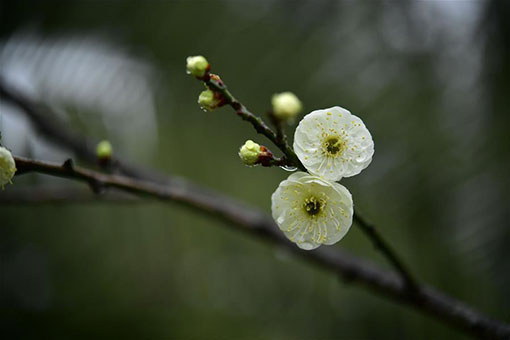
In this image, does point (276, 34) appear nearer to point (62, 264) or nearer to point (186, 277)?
point (186, 277)

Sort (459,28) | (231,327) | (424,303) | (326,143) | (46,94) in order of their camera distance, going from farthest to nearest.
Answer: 1. (46,94)
2. (459,28)
3. (231,327)
4. (424,303)
5. (326,143)

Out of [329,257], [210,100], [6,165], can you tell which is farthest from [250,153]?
[329,257]

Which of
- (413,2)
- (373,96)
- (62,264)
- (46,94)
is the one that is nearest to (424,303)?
(373,96)

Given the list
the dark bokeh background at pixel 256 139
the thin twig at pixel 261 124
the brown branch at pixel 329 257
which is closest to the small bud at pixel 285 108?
the thin twig at pixel 261 124

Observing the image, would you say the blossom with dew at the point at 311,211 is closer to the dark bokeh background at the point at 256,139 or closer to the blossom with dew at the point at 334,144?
the blossom with dew at the point at 334,144

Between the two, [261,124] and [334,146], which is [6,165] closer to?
[261,124]

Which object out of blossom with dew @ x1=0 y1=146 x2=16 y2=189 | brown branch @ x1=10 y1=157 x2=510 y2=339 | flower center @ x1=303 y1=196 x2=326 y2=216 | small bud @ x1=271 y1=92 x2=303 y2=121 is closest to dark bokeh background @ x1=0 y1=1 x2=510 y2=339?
brown branch @ x1=10 y1=157 x2=510 y2=339
